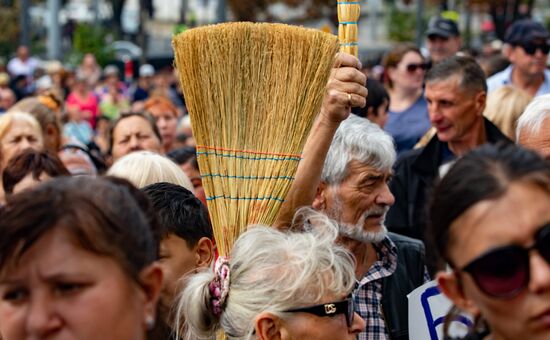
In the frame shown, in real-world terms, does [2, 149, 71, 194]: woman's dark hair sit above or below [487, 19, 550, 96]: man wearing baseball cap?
above

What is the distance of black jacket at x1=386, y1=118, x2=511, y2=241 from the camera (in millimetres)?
6422

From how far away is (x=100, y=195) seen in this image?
8.20ft

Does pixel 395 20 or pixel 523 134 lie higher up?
pixel 523 134

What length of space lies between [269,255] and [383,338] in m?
1.15

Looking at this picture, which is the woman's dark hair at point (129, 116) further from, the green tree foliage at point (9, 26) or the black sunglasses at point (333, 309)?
the green tree foliage at point (9, 26)

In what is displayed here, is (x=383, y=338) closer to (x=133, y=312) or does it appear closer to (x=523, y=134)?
(x=523, y=134)

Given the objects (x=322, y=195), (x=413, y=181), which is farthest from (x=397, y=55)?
(x=322, y=195)

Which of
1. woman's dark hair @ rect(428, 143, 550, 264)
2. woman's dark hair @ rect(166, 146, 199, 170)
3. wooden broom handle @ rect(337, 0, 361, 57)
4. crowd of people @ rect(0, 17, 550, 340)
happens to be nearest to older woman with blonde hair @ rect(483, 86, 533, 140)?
crowd of people @ rect(0, 17, 550, 340)

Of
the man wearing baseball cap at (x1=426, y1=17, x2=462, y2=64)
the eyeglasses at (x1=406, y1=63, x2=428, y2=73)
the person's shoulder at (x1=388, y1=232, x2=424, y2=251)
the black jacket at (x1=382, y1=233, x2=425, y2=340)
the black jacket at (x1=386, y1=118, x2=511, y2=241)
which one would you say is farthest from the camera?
the man wearing baseball cap at (x1=426, y1=17, x2=462, y2=64)

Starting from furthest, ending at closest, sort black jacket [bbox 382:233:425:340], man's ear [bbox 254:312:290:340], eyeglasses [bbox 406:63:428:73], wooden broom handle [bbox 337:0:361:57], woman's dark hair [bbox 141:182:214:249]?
eyeglasses [bbox 406:63:428:73] < black jacket [bbox 382:233:425:340] < woman's dark hair [bbox 141:182:214:249] < wooden broom handle [bbox 337:0:361:57] < man's ear [bbox 254:312:290:340]

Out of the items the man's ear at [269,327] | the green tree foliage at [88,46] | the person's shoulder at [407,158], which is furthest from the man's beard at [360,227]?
the green tree foliage at [88,46]

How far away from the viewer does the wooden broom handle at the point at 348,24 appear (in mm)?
4125

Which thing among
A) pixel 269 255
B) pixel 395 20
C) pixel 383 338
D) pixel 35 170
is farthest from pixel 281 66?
pixel 395 20

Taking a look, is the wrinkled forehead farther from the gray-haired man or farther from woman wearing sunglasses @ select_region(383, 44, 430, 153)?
woman wearing sunglasses @ select_region(383, 44, 430, 153)
